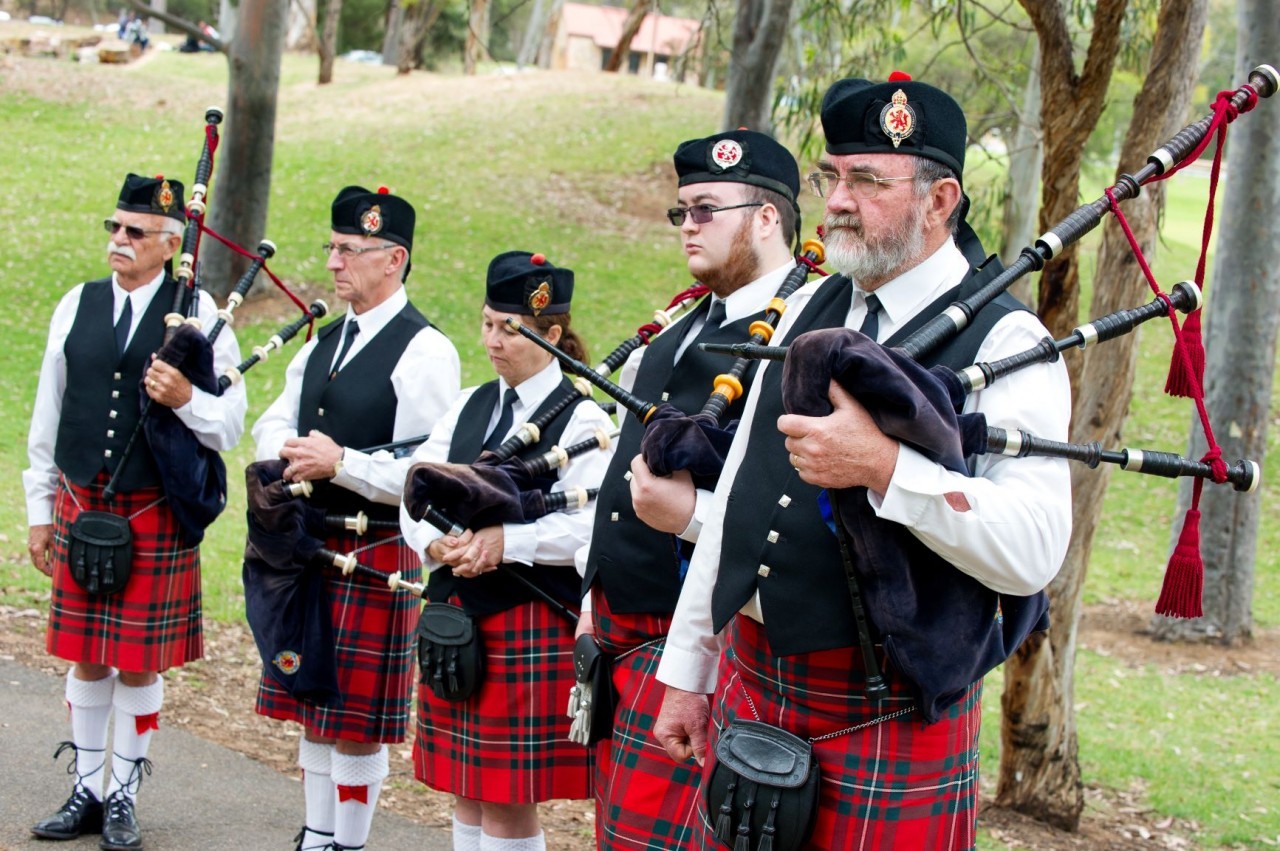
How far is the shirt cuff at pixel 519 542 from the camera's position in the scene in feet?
11.2

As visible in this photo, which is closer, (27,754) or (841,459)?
(841,459)

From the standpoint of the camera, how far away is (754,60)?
11656mm

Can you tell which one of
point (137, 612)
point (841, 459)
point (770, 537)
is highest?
point (841, 459)

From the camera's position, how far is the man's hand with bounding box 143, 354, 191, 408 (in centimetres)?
402

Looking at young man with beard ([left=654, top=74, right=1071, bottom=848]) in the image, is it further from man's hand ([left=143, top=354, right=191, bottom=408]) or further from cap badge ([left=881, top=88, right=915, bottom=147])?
man's hand ([left=143, top=354, right=191, bottom=408])

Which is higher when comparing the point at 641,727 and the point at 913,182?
the point at 913,182

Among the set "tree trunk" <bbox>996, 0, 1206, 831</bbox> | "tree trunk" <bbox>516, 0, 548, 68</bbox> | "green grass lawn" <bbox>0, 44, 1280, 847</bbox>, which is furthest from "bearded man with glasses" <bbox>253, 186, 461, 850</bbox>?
"tree trunk" <bbox>516, 0, 548, 68</bbox>

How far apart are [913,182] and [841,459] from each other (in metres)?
0.59

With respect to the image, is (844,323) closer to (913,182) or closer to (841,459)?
(913,182)

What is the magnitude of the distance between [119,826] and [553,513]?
1.76 metres

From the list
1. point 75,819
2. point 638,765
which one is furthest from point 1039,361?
point 75,819

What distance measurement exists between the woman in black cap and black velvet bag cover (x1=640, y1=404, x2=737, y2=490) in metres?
0.80

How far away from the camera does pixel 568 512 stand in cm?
351

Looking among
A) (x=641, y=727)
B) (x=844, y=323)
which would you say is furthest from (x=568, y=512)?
(x=844, y=323)
